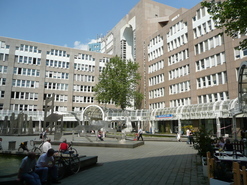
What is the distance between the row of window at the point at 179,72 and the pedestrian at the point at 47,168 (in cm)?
4156

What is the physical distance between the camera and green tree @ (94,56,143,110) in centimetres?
5175

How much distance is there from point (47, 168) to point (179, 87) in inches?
1687

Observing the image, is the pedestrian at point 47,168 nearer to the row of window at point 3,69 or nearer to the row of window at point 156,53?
the row of window at point 156,53

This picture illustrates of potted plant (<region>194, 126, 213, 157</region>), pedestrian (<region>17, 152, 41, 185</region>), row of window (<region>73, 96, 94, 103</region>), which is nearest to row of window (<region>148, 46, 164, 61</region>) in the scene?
row of window (<region>73, 96, 94, 103</region>)

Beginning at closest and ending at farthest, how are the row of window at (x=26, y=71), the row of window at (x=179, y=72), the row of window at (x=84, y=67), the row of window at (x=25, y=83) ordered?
the row of window at (x=179, y=72) < the row of window at (x=25, y=83) < the row of window at (x=26, y=71) < the row of window at (x=84, y=67)

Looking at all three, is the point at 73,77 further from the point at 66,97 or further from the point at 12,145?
the point at 12,145

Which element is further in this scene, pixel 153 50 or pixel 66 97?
pixel 66 97

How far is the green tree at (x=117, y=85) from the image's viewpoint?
170ft

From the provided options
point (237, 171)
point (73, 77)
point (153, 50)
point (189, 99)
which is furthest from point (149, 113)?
point (237, 171)

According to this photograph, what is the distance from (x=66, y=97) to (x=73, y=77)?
643 centimetres

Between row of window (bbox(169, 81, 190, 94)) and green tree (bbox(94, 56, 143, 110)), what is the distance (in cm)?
906

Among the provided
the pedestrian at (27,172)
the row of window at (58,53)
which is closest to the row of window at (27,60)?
the row of window at (58,53)

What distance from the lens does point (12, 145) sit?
1504 cm

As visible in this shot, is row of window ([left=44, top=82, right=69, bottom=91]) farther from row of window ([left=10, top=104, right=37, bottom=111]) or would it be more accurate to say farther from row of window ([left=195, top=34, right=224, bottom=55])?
row of window ([left=195, top=34, right=224, bottom=55])
